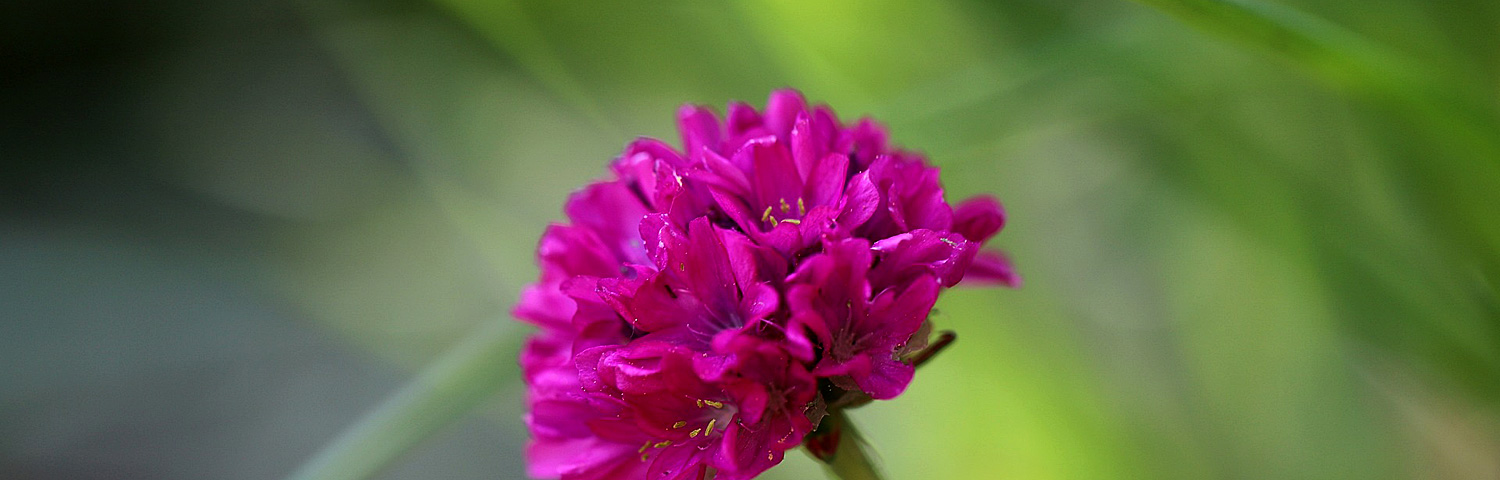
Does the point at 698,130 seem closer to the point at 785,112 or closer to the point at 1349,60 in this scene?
the point at 785,112

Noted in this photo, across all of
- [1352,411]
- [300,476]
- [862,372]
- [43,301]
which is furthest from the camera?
[43,301]

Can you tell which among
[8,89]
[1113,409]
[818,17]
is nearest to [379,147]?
[8,89]

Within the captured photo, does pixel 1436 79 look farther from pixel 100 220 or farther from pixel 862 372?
pixel 100 220

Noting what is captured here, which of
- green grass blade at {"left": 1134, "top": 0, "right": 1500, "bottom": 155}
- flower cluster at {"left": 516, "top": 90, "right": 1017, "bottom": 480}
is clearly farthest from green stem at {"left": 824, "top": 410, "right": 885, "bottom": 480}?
green grass blade at {"left": 1134, "top": 0, "right": 1500, "bottom": 155}

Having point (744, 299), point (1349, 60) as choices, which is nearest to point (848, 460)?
point (744, 299)

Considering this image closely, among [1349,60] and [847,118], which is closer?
[1349,60]

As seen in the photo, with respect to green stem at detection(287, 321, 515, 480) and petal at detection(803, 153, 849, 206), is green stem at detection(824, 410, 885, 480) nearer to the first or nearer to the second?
petal at detection(803, 153, 849, 206)

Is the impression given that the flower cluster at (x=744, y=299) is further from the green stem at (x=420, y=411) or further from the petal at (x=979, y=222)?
the green stem at (x=420, y=411)
